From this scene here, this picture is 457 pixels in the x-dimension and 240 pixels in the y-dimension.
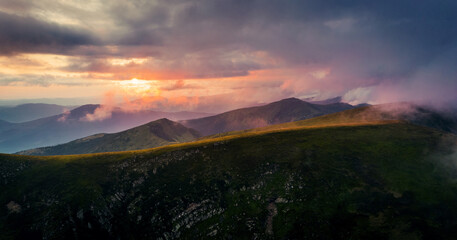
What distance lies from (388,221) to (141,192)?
82889mm

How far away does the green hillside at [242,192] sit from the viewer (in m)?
69.9

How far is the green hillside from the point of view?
69938mm

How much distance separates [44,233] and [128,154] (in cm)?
5716

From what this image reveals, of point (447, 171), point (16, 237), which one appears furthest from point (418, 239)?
point (16, 237)

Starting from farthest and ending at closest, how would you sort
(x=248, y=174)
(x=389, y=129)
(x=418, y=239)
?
(x=389, y=129)
(x=248, y=174)
(x=418, y=239)

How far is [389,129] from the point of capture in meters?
150

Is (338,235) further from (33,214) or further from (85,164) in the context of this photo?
(85,164)

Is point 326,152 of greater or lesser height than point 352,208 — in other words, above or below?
above

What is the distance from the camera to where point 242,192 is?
87.7 meters

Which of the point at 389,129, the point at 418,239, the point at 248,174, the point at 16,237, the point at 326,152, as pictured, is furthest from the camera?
the point at 389,129

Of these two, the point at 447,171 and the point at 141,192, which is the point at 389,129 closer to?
the point at 447,171

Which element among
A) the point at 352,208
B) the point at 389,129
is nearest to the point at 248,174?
the point at 352,208

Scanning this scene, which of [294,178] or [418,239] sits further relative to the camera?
[294,178]

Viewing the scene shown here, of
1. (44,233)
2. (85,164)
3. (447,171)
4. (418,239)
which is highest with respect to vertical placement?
(85,164)
